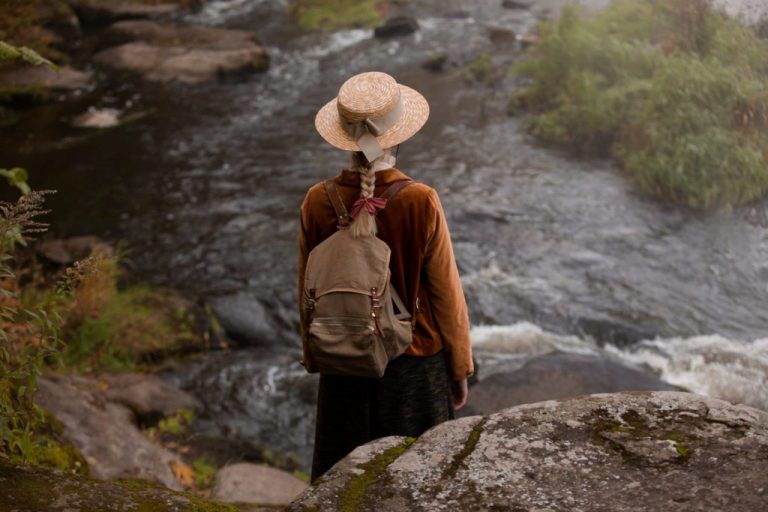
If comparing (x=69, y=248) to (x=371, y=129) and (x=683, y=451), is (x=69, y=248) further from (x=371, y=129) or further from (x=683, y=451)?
(x=683, y=451)

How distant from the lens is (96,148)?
11.6 meters

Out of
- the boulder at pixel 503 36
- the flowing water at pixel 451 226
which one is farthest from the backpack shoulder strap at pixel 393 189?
the boulder at pixel 503 36

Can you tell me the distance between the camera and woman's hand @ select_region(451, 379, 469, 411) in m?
3.44

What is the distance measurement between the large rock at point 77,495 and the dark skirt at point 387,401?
839 mm

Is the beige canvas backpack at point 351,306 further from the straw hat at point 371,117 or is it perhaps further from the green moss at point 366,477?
the green moss at point 366,477

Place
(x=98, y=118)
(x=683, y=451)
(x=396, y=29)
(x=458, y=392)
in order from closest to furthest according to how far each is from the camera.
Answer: (x=683, y=451) → (x=458, y=392) → (x=98, y=118) → (x=396, y=29)

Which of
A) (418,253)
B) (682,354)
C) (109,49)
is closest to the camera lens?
(418,253)

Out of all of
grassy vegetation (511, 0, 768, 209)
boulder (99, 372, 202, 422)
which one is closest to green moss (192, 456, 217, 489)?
boulder (99, 372, 202, 422)

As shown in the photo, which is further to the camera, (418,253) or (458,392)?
(458,392)

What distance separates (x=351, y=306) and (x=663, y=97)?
736 cm

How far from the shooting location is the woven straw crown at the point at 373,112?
296 cm

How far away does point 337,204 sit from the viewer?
120 inches

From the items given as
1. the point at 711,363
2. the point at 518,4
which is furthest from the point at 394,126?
the point at 518,4

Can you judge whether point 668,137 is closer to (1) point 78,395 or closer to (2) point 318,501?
(1) point 78,395
